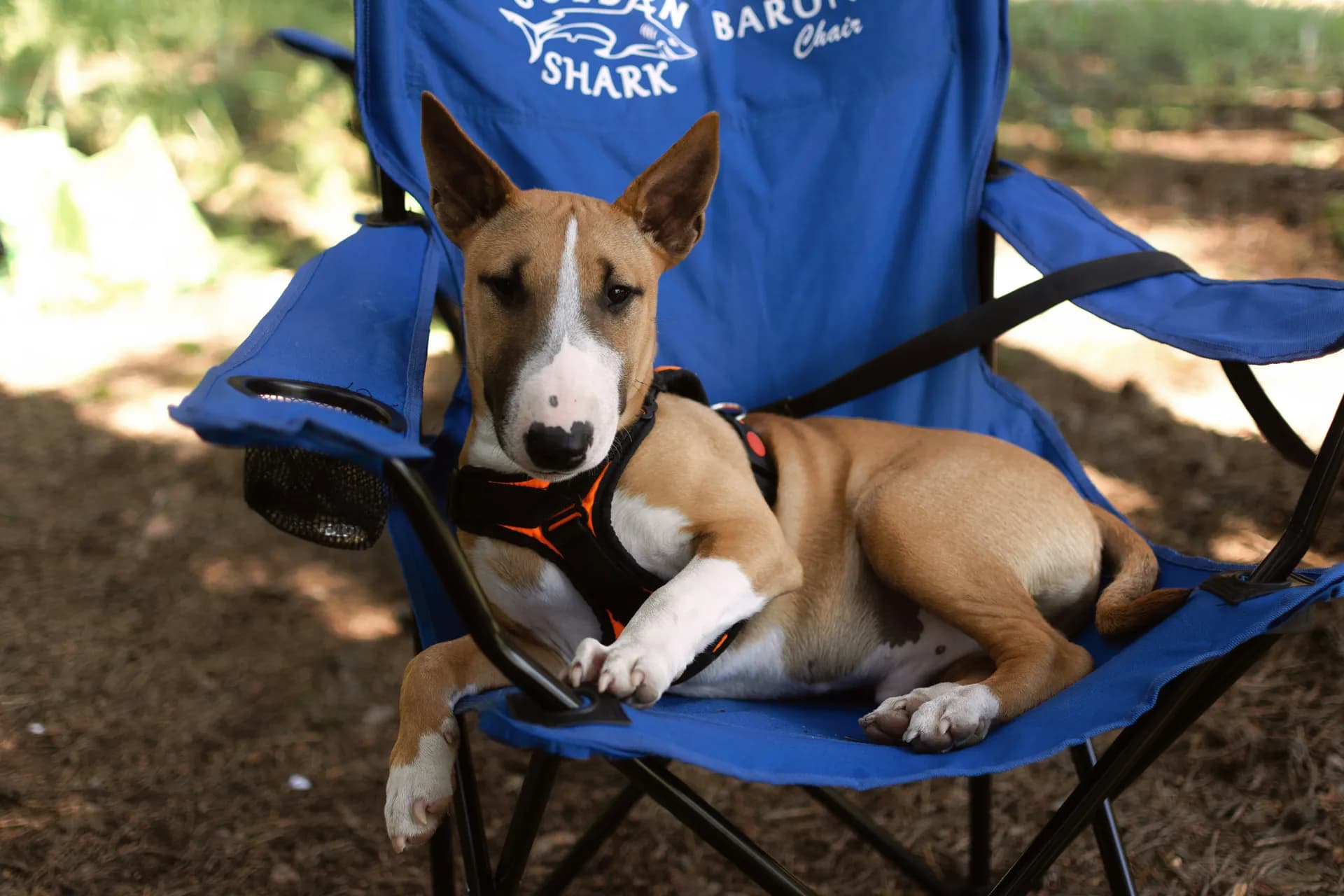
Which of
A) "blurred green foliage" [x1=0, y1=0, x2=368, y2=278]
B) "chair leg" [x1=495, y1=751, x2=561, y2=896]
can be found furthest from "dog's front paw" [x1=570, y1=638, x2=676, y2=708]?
"blurred green foliage" [x1=0, y1=0, x2=368, y2=278]

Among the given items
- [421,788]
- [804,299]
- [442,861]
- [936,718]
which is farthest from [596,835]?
[804,299]

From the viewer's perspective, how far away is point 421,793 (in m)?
1.55

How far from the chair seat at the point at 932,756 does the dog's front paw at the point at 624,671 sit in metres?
0.03

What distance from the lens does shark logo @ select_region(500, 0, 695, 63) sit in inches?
90.7

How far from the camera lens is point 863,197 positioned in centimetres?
245

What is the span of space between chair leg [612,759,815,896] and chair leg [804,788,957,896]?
93 cm

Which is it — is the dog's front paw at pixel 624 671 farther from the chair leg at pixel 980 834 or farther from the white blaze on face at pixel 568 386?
the chair leg at pixel 980 834

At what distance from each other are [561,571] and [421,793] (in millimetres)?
426

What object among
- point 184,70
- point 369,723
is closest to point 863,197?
point 369,723

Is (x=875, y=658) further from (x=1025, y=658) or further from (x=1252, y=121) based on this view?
(x=1252, y=121)

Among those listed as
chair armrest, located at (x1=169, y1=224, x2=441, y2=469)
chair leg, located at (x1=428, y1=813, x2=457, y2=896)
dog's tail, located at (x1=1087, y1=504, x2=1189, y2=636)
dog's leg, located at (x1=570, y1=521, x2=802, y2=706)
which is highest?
chair armrest, located at (x1=169, y1=224, x2=441, y2=469)

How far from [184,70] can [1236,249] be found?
6.23m

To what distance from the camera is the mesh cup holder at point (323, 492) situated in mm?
1462

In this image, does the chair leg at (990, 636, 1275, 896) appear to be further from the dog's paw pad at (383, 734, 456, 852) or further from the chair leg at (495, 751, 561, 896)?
the dog's paw pad at (383, 734, 456, 852)
